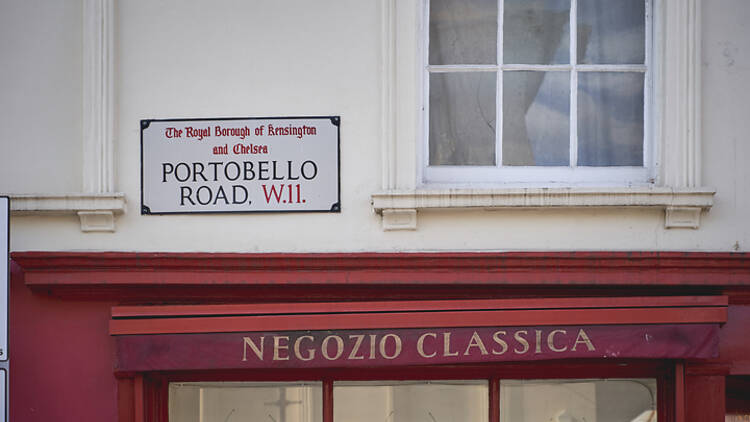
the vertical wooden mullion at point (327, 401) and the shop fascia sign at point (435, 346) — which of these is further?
the vertical wooden mullion at point (327, 401)

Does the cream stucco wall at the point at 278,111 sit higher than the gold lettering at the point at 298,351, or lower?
higher

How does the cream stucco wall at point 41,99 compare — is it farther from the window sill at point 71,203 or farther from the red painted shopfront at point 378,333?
the red painted shopfront at point 378,333

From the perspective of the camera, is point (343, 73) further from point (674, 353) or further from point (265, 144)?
point (674, 353)

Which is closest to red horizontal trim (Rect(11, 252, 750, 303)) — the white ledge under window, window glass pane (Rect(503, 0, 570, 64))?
the white ledge under window

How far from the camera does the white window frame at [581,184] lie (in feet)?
18.3

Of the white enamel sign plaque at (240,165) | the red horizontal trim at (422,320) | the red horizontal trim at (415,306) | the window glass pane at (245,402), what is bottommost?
the window glass pane at (245,402)

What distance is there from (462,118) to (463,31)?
63 centimetres

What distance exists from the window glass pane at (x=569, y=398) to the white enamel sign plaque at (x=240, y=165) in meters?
1.90

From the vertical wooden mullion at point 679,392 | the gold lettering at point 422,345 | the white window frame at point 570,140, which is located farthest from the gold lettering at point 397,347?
the vertical wooden mullion at point 679,392

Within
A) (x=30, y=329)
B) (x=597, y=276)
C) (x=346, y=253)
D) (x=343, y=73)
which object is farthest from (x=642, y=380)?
(x=30, y=329)

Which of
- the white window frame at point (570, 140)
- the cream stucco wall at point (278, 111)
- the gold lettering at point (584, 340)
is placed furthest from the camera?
the white window frame at point (570, 140)

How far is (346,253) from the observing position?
18.2ft

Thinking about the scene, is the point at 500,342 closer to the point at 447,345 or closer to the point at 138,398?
the point at 447,345

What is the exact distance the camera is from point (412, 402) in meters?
5.90
